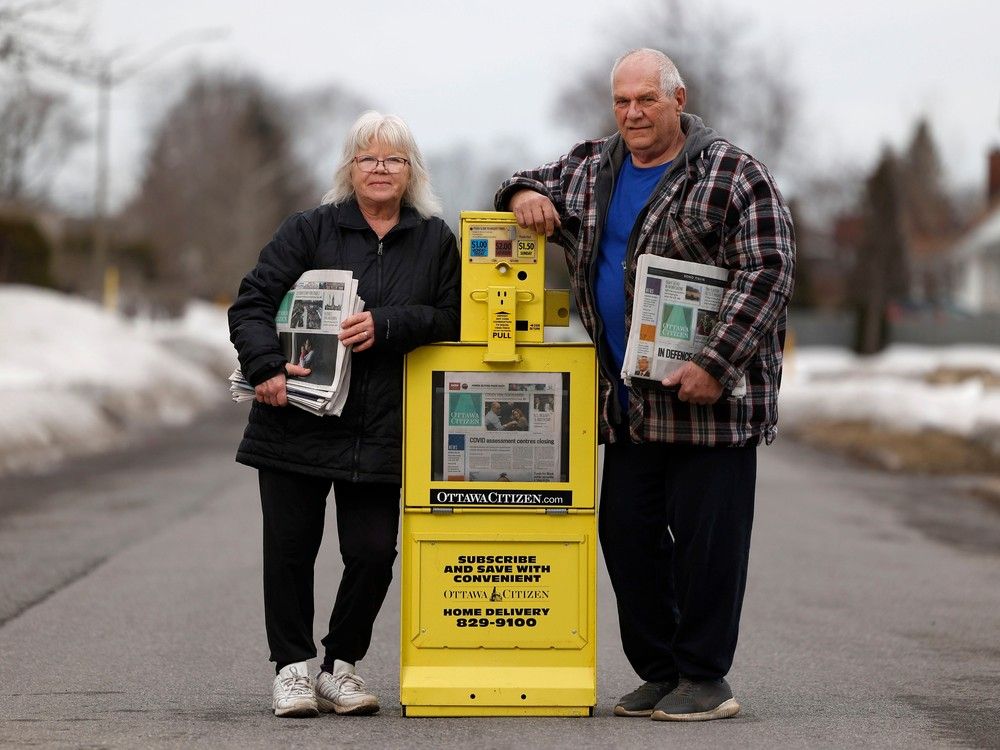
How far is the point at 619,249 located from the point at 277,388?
1.26 m

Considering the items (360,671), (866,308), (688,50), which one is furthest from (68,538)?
(688,50)

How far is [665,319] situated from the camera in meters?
5.59

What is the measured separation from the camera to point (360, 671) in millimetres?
6766

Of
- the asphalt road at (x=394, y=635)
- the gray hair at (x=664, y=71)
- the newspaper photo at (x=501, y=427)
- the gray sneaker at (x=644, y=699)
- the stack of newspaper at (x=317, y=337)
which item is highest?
the gray hair at (x=664, y=71)

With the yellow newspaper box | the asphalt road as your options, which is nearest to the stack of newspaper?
the yellow newspaper box

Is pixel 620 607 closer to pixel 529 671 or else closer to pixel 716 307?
pixel 529 671

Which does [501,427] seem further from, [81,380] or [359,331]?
[81,380]

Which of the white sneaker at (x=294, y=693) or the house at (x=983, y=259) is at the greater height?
the house at (x=983, y=259)

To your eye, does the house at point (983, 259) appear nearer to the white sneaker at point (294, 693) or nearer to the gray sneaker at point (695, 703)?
the gray sneaker at point (695, 703)

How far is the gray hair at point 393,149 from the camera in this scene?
581 cm

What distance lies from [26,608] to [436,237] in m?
3.63

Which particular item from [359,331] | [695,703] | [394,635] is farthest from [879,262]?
[359,331]

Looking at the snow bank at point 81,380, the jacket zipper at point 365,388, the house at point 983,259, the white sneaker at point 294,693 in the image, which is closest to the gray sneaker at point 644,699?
the white sneaker at point 294,693

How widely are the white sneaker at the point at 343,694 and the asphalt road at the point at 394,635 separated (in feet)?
0.27
